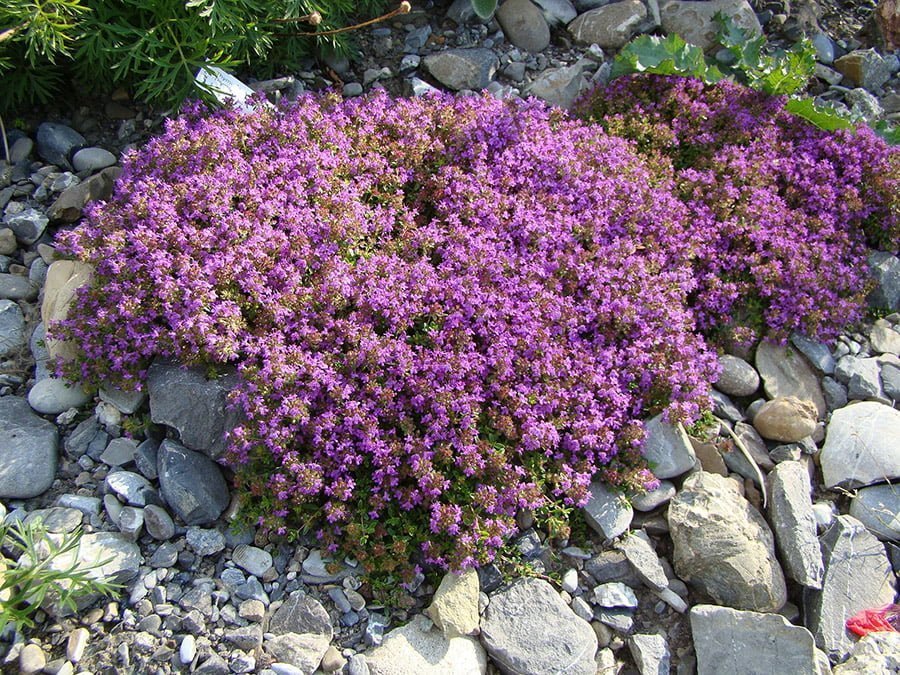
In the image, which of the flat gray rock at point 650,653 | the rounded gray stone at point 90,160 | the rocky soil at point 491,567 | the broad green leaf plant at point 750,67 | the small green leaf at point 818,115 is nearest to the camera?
the rocky soil at point 491,567

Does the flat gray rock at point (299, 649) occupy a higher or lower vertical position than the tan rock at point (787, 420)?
lower

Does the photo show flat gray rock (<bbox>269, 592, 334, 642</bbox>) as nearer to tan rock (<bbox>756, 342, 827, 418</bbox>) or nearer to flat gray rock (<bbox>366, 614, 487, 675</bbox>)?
flat gray rock (<bbox>366, 614, 487, 675</bbox>)

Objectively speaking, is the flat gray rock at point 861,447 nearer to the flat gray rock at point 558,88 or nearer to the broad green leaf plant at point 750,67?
the broad green leaf plant at point 750,67

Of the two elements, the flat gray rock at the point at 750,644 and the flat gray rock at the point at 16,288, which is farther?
the flat gray rock at the point at 16,288

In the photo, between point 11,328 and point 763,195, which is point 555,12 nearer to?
point 763,195

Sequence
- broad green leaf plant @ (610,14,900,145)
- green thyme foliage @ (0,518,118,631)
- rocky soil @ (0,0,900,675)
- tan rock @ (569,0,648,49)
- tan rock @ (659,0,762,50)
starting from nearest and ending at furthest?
1. green thyme foliage @ (0,518,118,631)
2. rocky soil @ (0,0,900,675)
3. broad green leaf plant @ (610,14,900,145)
4. tan rock @ (569,0,648,49)
5. tan rock @ (659,0,762,50)

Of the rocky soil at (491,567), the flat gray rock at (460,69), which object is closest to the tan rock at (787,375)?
the rocky soil at (491,567)

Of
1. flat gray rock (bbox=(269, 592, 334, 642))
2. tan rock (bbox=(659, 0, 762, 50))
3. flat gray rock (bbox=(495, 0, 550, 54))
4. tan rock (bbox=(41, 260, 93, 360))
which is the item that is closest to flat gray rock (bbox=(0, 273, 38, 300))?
tan rock (bbox=(41, 260, 93, 360))
